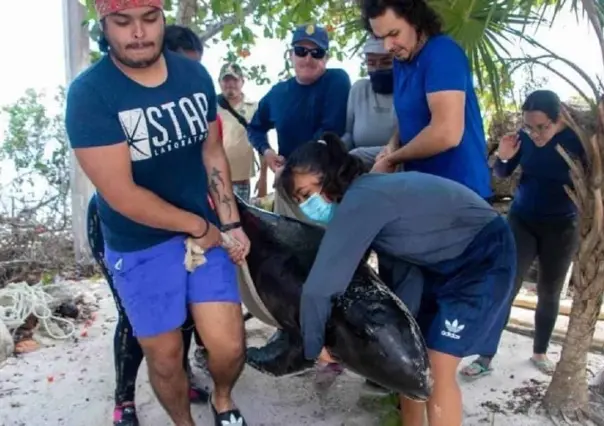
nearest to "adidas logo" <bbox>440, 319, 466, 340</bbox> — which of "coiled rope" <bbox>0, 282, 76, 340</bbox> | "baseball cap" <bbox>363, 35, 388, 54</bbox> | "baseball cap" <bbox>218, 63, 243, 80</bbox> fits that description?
"baseball cap" <bbox>363, 35, 388, 54</bbox>

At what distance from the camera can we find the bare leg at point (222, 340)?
231 cm

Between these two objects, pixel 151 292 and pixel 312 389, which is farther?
pixel 312 389

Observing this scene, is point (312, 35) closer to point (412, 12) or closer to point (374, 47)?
point (374, 47)

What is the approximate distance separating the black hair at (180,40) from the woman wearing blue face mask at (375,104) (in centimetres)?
76

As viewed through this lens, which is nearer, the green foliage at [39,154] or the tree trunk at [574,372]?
the tree trunk at [574,372]

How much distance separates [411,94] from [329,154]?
45cm

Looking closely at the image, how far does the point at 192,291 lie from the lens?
2.30 metres

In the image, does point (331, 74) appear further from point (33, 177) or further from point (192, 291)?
point (33, 177)

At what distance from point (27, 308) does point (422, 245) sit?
8.89 feet

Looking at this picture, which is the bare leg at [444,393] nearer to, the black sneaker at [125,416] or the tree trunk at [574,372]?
the tree trunk at [574,372]

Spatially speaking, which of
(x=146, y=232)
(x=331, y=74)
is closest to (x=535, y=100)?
(x=331, y=74)

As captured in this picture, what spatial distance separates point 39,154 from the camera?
559 centimetres

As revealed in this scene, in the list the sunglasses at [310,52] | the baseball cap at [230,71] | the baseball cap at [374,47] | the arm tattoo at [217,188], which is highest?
the baseball cap at [374,47]

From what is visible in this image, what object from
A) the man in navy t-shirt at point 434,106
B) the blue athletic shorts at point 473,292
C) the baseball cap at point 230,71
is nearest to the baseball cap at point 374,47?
the man in navy t-shirt at point 434,106
